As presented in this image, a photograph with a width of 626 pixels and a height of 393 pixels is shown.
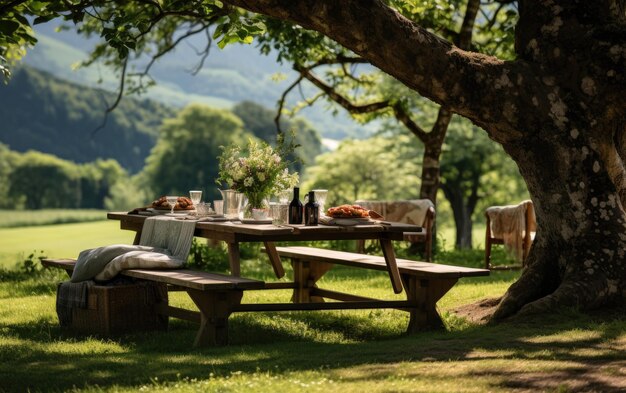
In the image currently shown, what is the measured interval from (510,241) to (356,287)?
9.14 ft

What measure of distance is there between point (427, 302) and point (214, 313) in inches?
72.1

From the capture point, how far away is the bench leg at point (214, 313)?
296 inches

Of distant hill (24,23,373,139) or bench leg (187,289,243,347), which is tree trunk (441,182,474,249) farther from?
distant hill (24,23,373,139)

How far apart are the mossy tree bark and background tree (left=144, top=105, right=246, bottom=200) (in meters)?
66.3

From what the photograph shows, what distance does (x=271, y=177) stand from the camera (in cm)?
887

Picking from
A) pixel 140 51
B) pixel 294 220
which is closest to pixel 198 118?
pixel 140 51

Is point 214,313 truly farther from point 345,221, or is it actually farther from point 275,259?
point 275,259

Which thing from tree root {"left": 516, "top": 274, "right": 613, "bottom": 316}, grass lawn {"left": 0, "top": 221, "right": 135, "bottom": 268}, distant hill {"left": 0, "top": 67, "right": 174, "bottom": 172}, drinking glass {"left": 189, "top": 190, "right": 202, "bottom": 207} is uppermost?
distant hill {"left": 0, "top": 67, "right": 174, "bottom": 172}

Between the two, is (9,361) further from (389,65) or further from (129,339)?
(389,65)

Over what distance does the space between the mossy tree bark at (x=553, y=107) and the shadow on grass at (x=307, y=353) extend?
1.78ft

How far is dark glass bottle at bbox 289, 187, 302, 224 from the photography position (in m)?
8.23

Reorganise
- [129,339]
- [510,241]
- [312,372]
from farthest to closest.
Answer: [510,241] → [129,339] → [312,372]

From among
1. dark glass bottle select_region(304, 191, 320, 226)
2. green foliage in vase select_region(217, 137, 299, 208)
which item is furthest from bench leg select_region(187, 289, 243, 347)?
green foliage in vase select_region(217, 137, 299, 208)

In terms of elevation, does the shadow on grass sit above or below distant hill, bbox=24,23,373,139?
below
